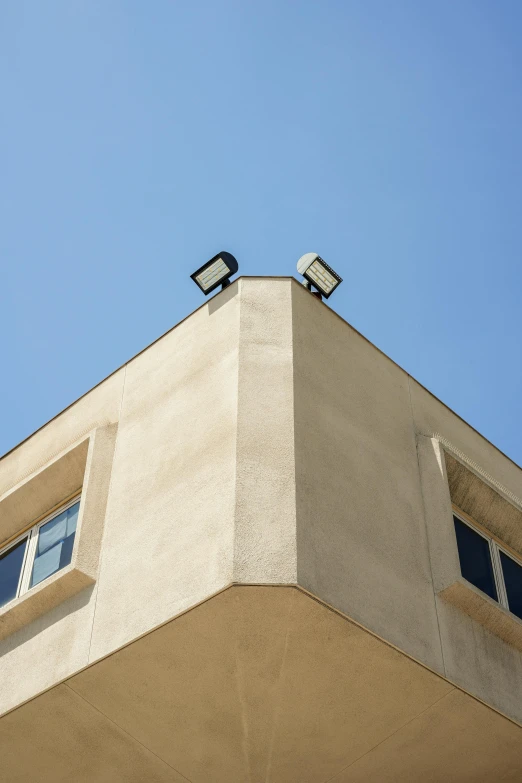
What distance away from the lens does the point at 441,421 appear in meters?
11.1

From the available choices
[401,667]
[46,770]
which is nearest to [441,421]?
[401,667]

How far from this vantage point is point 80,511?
379 inches

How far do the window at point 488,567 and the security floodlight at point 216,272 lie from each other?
3622 mm

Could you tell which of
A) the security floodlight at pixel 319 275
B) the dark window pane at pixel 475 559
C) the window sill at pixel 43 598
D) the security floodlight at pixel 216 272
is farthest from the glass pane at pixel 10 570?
the dark window pane at pixel 475 559

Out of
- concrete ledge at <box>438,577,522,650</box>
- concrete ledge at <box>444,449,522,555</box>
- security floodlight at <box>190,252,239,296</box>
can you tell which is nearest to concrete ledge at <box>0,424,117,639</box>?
security floodlight at <box>190,252,239,296</box>

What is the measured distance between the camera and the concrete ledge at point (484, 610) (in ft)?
29.6

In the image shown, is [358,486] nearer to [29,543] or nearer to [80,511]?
[80,511]

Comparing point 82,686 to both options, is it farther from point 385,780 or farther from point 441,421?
point 441,421

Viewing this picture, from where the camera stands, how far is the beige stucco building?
7.95 metres

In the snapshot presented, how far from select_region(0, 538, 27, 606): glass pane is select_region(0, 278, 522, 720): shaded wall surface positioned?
122 centimetres

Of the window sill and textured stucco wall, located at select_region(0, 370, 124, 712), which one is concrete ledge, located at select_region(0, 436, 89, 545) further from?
the window sill

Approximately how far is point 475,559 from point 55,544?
450cm

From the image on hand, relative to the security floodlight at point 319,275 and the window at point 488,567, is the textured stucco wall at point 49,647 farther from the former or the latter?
the window at point 488,567

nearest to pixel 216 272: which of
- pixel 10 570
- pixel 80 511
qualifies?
pixel 80 511
